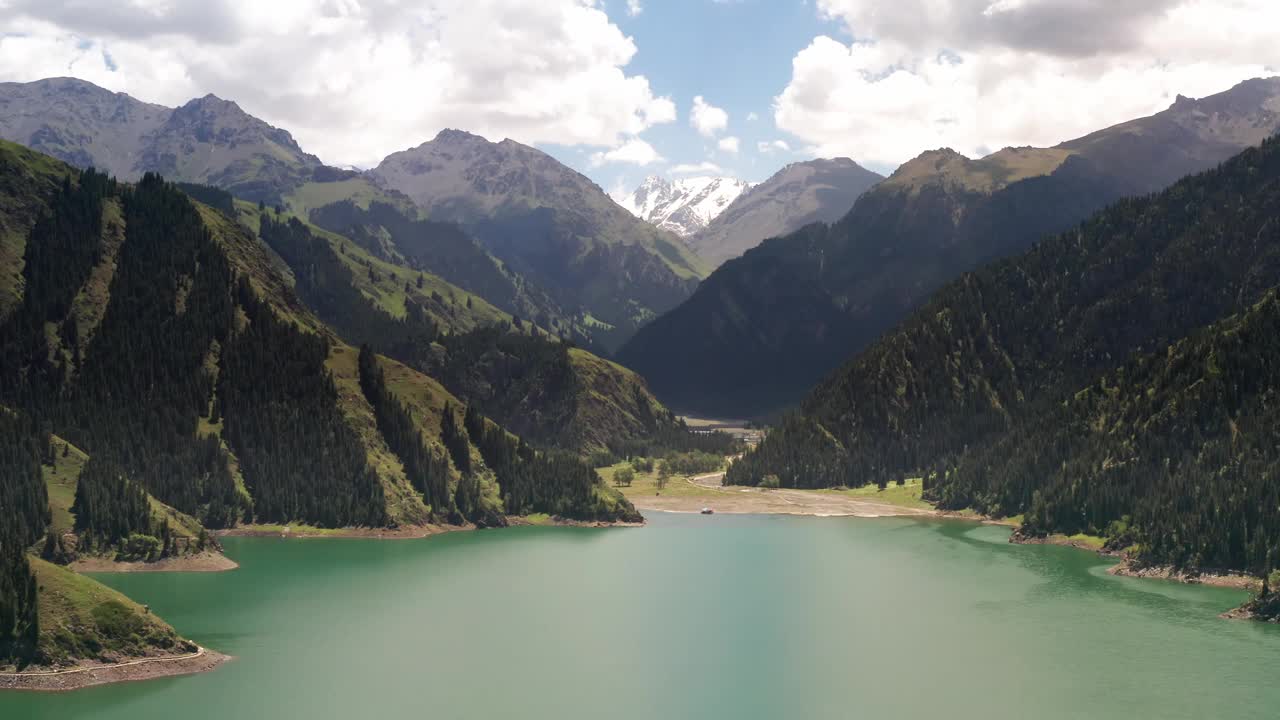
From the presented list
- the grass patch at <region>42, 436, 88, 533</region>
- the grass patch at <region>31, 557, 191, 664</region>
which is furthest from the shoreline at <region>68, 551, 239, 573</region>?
the grass patch at <region>31, 557, 191, 664</region>

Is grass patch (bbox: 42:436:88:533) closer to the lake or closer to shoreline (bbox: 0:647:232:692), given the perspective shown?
the lake

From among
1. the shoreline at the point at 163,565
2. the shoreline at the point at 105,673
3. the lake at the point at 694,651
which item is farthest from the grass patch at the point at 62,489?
the shoreline at the point at 105,673

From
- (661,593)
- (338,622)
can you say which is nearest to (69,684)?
(338,622)

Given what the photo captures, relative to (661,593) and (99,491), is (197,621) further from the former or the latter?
(661,593)

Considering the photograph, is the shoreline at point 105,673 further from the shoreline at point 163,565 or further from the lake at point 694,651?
the shoreline at point 163,565

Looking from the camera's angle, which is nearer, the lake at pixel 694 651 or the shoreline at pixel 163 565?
the lake at pixel 694 651

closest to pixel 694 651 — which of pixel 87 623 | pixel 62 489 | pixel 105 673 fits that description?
pixel 105 673
